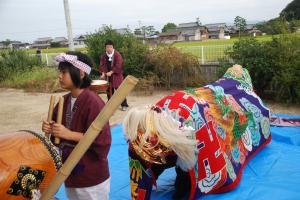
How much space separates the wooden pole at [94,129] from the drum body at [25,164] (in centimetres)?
13

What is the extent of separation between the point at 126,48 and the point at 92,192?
804cm

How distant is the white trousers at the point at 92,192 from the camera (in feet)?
6.93

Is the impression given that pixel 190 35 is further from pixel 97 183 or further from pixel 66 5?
pixel 97 183

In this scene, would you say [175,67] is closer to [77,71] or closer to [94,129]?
[77,71]

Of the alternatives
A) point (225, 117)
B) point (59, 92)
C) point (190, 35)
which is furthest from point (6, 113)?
point (190, 35)

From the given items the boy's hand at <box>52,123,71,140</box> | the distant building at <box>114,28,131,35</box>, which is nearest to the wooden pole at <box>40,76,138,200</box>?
the boy's hand at <box>52,123,71,140</box>

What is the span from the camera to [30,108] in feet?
26.8

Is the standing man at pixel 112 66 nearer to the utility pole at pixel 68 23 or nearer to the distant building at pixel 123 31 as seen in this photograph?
the distant building at pixel 123 31

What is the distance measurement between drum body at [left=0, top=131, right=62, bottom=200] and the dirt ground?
425cm

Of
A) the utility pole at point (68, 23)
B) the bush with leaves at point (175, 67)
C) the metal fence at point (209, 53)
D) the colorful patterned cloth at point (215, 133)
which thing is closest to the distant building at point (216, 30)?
the utility pole at point (68, 23)

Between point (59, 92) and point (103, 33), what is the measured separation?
7.71 ft

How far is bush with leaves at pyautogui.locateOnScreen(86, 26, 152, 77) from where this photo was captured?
9.60 m

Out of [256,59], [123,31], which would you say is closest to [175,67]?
[256,59]

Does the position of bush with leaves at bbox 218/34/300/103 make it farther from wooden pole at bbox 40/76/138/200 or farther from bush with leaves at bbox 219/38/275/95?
wooden pole at bbox 40/76/138/200
